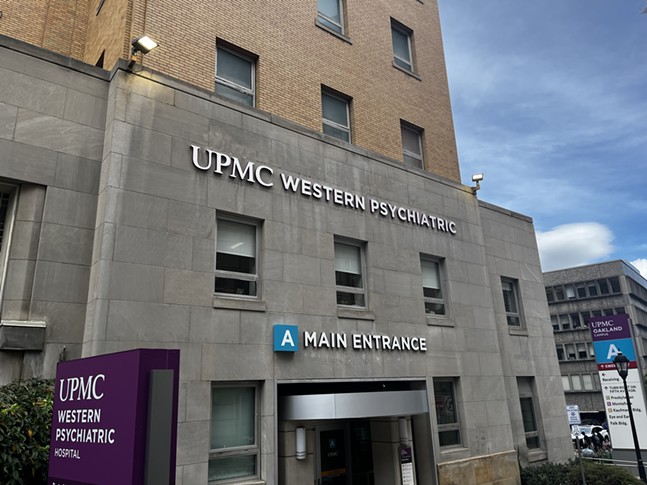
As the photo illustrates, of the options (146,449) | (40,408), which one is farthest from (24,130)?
(146,449)

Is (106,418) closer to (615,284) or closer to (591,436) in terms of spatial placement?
(591,436)

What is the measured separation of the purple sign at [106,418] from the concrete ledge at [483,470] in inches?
437

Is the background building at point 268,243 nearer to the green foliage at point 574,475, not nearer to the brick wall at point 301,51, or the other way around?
the brick wall at point 301,51

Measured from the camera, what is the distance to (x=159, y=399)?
353 cm

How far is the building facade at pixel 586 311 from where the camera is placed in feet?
209

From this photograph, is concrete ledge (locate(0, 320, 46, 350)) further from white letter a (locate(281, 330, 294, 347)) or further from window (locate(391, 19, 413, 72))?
window (locate(391, 19, 413, 72))

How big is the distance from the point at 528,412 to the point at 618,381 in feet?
23.7

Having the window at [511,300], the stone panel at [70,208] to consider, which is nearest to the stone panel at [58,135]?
the stone panel at [70,208]

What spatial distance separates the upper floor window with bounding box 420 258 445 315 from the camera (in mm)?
15100

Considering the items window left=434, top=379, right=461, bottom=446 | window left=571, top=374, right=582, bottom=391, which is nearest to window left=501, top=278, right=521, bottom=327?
window left=434, top=379, right=461, bottom=446

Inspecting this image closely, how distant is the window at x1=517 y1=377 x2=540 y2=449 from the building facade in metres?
50.5

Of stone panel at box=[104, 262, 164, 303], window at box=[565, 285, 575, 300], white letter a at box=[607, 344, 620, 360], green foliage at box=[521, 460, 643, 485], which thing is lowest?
green foliage at box=[521, 460, 643, 485]

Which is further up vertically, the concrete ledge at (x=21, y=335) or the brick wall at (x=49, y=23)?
the brick wall at (x=49, y=23)

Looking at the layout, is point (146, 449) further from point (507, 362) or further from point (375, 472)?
point (507, 362)
